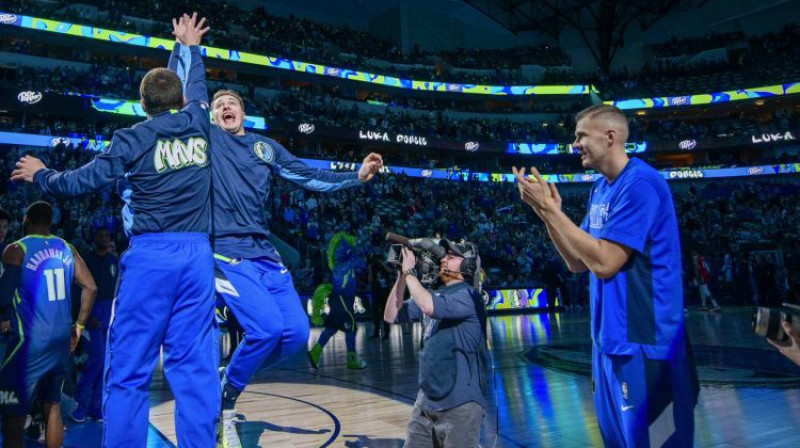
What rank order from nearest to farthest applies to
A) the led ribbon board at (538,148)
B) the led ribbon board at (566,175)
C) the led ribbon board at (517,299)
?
the led ribbon board at (517,299) < the led ribbon board at (566,175) < the led ribbon board at (538,148)

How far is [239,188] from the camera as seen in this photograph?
3.73 metres

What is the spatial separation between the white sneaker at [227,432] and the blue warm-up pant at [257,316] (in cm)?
19

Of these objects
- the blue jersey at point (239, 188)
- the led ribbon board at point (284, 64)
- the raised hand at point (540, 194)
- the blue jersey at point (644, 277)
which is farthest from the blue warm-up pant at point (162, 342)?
the led ribbon board at point (284, 64)

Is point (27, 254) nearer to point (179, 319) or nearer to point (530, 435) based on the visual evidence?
point (179, 319)

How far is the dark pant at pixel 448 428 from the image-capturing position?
2.95 m

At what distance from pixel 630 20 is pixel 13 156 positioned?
47.0m

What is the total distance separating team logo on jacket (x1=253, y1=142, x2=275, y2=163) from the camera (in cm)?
395

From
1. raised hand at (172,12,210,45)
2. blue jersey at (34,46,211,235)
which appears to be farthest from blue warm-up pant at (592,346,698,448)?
raised hand at (172,12,210,45)

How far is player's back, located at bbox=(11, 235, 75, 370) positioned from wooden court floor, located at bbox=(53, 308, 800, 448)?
3.10 feet

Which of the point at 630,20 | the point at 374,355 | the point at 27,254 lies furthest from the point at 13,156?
the point at 630,20

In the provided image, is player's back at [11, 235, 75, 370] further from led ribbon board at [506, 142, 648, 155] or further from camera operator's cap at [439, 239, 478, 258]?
led ribbon board at [506, 142, 648, 155]

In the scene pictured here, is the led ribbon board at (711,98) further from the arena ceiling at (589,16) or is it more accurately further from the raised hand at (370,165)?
the raised hand at (370,165)

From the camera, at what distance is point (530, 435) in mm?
4020

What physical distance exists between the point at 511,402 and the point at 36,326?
13.3 ft
